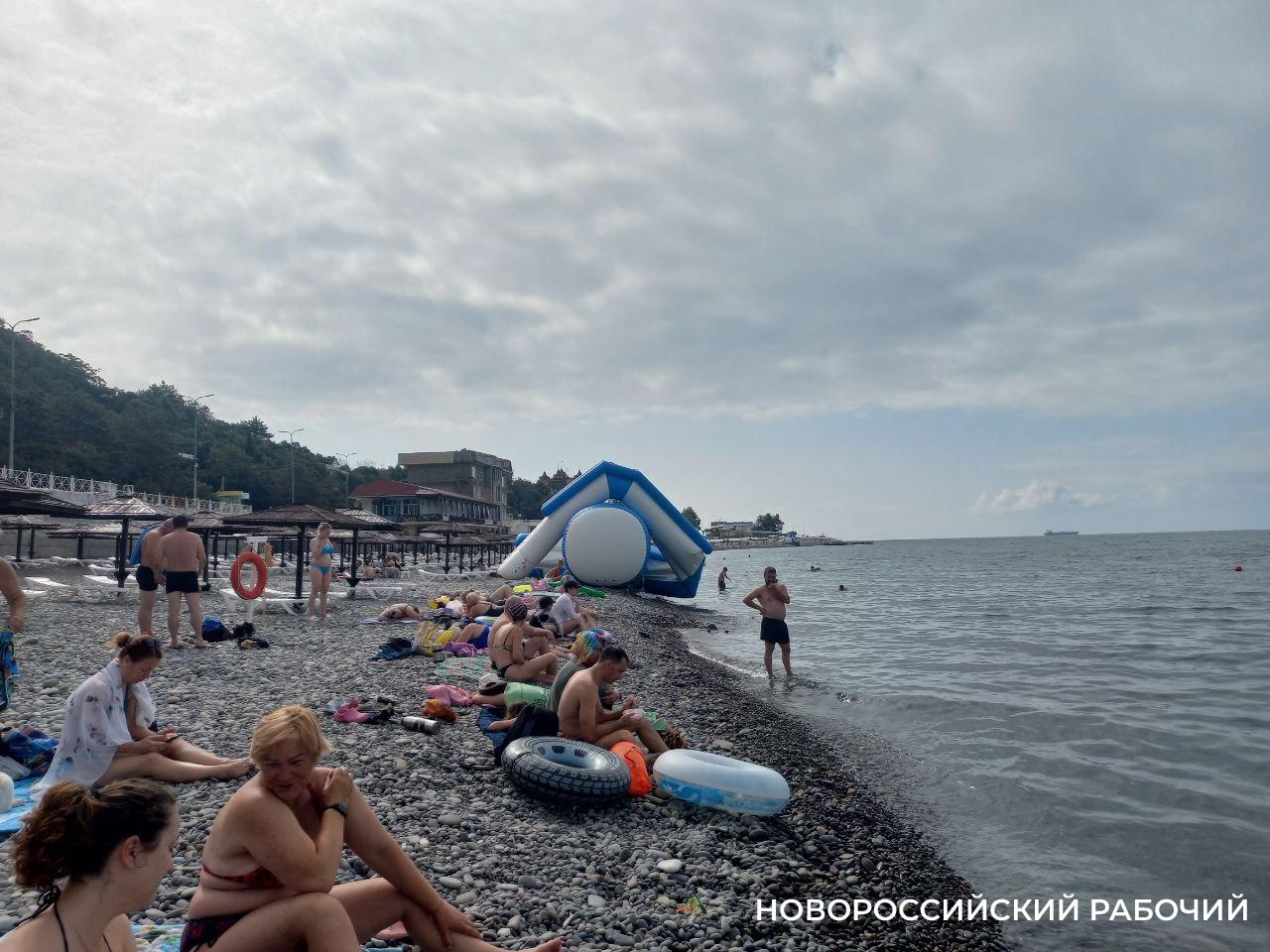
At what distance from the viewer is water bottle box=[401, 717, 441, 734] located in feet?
19.1

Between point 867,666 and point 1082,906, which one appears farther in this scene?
point 867,666

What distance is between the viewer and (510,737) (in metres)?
5.24

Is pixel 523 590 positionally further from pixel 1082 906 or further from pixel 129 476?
pixel 129 476

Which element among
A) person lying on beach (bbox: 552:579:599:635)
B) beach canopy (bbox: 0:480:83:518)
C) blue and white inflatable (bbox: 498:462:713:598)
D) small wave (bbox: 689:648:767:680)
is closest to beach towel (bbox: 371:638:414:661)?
person lying on beach (bbox: 552:579:599:635)

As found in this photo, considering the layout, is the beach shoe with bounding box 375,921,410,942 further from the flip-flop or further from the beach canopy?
the beach canopy

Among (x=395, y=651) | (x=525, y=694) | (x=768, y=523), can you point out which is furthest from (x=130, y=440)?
(x=768, y=523)

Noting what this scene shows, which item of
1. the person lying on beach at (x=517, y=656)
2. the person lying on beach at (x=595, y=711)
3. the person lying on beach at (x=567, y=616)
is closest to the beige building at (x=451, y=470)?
the person lying on beach at (x=567, y=616)

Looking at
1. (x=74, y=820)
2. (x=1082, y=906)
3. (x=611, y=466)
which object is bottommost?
(x=1082, y=906)

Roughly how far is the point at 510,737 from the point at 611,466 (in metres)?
14.3

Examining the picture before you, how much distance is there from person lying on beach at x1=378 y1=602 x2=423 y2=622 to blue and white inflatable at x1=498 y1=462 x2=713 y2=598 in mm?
6033

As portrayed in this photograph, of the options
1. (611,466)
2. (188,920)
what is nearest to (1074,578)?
(611,466)

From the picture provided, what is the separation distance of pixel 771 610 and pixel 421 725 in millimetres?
5932

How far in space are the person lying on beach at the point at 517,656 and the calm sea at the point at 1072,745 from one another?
318 centimetres

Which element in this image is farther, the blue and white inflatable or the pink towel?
the blue and white inflatable
